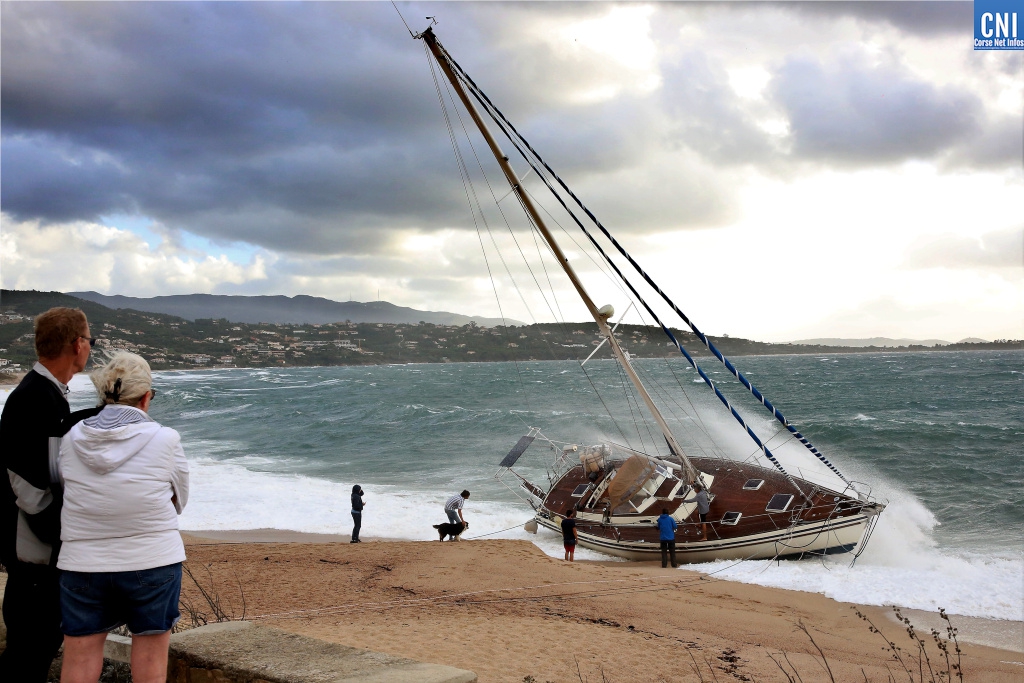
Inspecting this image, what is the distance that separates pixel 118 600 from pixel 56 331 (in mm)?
1309

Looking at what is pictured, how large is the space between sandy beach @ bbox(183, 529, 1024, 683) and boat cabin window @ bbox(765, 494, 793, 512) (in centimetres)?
244

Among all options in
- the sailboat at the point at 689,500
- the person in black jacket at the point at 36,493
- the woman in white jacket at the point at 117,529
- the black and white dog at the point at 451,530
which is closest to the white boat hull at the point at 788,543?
the sailboat at the point at 689,500

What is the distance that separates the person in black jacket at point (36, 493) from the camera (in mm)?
3262

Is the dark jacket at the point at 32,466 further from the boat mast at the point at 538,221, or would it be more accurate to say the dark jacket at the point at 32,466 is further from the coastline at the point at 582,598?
the boat mast at the point at 538,221

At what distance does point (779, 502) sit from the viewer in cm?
1616

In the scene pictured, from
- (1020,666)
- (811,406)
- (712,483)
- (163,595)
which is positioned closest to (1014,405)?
(811,406)

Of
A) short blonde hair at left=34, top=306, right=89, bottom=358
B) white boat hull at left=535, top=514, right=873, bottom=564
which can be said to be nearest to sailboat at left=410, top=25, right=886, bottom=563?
white boat hull at left=535, top=514, right=873, bottom=564

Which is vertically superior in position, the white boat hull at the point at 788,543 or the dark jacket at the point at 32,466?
the dark jacket at the point at 32,466

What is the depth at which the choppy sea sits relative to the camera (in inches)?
610

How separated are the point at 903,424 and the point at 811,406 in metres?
15.3

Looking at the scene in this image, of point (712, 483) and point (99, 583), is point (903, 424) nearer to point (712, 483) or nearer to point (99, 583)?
point (712, 483)

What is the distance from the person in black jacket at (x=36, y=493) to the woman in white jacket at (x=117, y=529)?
225 millimetres

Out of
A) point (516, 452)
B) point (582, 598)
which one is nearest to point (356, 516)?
point (516, 452)

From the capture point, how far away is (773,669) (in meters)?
8.44
